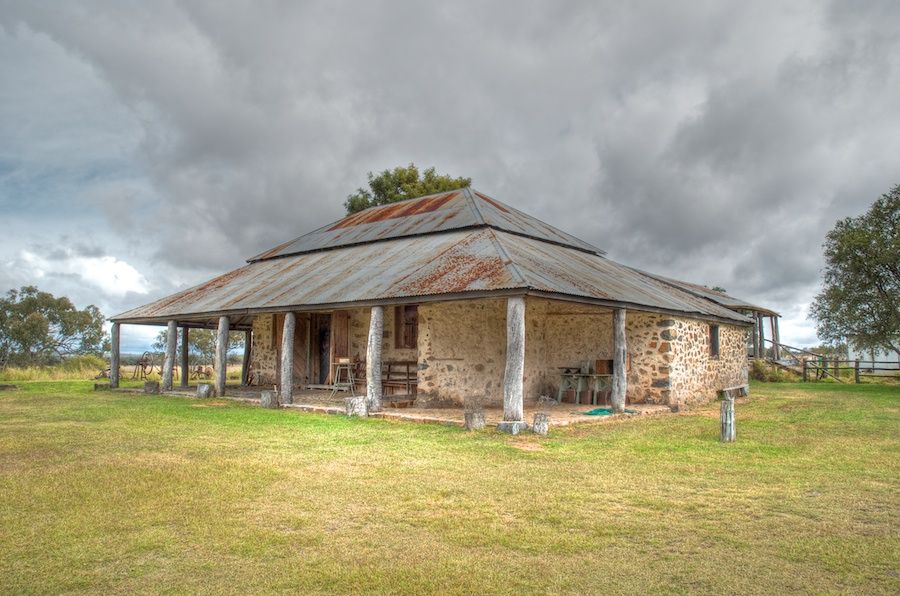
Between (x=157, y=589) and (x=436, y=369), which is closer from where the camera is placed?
(x=157, y=589)

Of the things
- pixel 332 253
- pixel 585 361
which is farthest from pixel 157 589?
pixel 332 253

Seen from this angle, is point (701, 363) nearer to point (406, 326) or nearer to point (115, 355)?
point (406, 326)

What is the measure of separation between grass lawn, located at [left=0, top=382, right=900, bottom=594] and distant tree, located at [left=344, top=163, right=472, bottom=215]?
2283 cm

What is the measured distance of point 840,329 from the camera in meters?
22.8

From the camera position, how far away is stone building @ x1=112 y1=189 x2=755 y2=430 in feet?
42.4

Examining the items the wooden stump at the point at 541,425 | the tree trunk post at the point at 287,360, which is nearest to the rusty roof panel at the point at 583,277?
the wooden stump at the point at 541,425

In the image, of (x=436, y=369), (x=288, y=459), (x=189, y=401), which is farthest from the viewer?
(x=189, y=401)

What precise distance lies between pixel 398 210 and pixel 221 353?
745 centimetres

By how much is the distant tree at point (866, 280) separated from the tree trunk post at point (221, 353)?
64.9ft

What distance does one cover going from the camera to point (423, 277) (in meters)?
13.2

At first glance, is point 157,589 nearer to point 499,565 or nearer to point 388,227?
point 499,565

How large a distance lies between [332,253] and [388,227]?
183 centimetres

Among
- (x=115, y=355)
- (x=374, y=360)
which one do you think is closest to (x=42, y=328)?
(x=115, y=355)

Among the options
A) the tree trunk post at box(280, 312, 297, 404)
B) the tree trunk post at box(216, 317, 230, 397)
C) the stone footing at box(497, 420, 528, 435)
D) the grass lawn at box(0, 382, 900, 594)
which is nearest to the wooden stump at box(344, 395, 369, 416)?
the grass lawn at box(0, 382, 900, 594)
